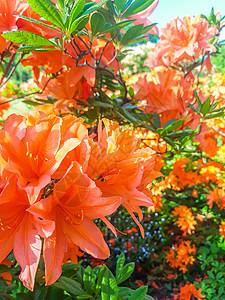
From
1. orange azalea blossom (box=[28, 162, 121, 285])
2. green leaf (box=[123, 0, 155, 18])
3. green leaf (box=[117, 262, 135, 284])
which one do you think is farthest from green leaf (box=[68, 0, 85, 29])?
green leaf (box=[117, 262, 135, 284])

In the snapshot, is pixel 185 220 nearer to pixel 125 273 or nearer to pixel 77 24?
pixel 125 273

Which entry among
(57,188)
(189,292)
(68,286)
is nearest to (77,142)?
(57,188)

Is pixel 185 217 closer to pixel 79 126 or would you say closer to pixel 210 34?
pixel 210 34

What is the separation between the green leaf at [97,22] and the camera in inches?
27.5

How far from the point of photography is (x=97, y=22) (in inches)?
28.1

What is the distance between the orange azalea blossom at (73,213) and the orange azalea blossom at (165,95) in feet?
2.23

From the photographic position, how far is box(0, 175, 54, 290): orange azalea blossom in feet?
1.49

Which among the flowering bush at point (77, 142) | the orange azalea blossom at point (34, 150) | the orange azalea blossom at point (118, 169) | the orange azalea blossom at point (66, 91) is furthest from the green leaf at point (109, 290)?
the orange azalea blossom at point (66, 91)

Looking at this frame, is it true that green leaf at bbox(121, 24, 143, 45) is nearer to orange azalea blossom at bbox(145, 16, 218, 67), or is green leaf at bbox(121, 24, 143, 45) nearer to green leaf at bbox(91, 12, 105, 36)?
green leaf at bbox(91, 12, 105, 36)

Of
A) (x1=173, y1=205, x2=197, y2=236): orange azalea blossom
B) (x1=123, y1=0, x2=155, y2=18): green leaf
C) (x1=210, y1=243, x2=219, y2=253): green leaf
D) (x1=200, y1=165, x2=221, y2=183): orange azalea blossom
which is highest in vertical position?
(x1=123, y1=0, x2=155, y2=18): green leaf

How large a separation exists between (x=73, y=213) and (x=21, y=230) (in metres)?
0.10

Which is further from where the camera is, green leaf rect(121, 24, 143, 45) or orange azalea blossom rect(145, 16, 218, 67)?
orange azalea blossom rect(145, 16, 218, 67)

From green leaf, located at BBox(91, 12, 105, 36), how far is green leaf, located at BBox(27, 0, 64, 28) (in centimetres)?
12

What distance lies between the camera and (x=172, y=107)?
110 centimetres
